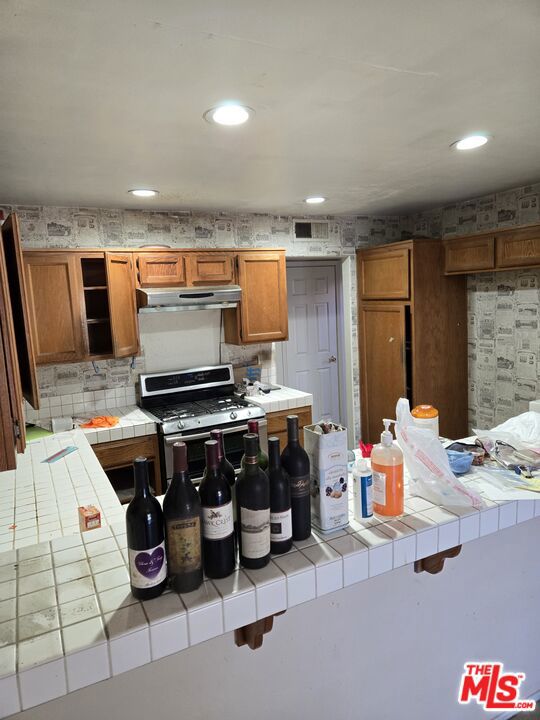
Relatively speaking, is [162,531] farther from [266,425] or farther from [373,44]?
[266,425]

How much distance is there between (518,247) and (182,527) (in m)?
3.13

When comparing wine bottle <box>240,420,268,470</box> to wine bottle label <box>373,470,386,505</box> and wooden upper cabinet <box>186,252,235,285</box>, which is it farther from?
wooden upper cabinet <box>186,252,235,285</box>

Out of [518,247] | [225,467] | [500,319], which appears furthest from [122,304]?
[500,319]

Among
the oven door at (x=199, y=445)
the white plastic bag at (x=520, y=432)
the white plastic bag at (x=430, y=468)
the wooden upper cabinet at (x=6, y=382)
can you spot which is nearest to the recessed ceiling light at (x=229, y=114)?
the wooden upper cabinet at (x=6, y=382)

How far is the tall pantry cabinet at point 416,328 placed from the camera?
390 centimetres

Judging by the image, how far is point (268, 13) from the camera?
119cm

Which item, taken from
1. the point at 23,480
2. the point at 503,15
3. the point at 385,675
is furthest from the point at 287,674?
the point at 503,15

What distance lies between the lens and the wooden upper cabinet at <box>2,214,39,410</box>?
1.38 metres

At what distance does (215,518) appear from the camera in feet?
3.54

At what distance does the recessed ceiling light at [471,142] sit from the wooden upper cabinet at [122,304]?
7.12 ft

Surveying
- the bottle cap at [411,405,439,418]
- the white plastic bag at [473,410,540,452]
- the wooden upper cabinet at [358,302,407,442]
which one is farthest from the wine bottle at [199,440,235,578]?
the wooden upper cabinet at [358,302,407,442]

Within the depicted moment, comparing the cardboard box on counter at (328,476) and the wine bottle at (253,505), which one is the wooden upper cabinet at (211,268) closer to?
the cardboard box on counter at (328,476)

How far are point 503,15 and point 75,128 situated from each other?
150 cm

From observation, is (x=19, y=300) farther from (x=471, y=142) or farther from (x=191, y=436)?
(x=471, y=142)
